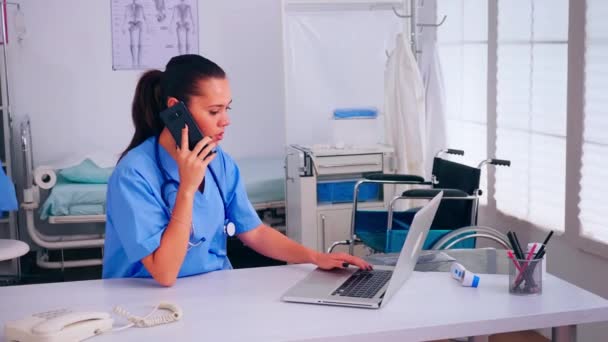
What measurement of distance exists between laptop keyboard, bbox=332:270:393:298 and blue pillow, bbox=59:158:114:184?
289 cm

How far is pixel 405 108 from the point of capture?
4117mm

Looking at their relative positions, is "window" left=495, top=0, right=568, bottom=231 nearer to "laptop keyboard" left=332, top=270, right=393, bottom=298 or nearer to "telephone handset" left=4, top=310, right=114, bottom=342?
"laptop keyboard" left=332, top=270, right=393, bottom=298

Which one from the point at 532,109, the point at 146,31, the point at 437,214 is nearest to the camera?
the point at 437,214

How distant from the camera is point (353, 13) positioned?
4.71 meters

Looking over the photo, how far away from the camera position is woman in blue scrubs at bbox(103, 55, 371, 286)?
198 centimetres

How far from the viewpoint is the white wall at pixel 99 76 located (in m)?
5.25

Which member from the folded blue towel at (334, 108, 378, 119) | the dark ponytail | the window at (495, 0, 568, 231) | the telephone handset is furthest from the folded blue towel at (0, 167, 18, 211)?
the window at (495, 0, 568, 231)

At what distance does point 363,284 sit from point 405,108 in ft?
7.51

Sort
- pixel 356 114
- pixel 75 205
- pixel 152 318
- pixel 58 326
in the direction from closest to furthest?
pixel 58 326, pixel 152 318, pixel 356 114, pixel 75 205

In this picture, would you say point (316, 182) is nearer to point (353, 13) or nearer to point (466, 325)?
point (353, 13)

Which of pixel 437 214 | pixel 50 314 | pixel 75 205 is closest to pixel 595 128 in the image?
pixel 437 214

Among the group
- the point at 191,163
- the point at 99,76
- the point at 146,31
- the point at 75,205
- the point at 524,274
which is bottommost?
the point at 75,205

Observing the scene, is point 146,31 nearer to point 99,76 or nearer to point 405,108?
point 99,76

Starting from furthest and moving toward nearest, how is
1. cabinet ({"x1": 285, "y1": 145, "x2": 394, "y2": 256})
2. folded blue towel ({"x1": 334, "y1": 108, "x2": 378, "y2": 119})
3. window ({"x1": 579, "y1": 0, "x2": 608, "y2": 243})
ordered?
folded blue towel ({"x1": 334, "y1": 108, "x2": 378, "y2": 119})
cabinet ({"x1": 285, "y1": 145, "x2": 394, "y2": 256})
window ({"x1": 579, "y1": 0, "x2": 608, "y2": 243})
